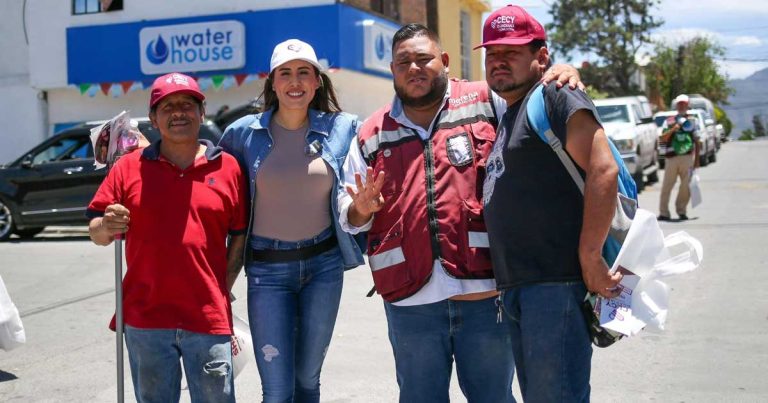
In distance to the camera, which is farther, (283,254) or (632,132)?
(632,132)

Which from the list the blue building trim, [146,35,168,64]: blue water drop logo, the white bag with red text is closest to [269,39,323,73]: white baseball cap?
the white bag with red text

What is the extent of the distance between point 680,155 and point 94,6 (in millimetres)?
14498

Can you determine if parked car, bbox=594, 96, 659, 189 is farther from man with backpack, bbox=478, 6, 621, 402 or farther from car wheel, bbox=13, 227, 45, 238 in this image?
man with backpack, bbox=478, 6, 621, 402

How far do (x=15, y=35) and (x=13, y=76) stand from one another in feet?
3.58

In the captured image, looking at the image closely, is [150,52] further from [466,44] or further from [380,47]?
[466,44]

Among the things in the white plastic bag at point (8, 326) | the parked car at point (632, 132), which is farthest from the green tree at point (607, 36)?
the white plastic bag at point (8, 326)

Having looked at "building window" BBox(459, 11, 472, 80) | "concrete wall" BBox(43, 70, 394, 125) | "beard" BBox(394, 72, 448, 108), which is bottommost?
"beard" BBox(394, 72, 448, 108)

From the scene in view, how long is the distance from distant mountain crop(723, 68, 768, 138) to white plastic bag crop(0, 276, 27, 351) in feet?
281

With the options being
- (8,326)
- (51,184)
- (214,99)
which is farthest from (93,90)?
(8,326)

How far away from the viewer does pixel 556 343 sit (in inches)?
129

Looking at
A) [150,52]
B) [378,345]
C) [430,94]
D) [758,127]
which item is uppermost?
[150,52]

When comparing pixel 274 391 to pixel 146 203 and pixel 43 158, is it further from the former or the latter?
pixel 43 158

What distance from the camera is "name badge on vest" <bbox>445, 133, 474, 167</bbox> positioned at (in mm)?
3693

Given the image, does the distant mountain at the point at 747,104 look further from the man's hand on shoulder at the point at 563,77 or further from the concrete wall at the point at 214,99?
the man's hand on shoulder at the point at 563,77
